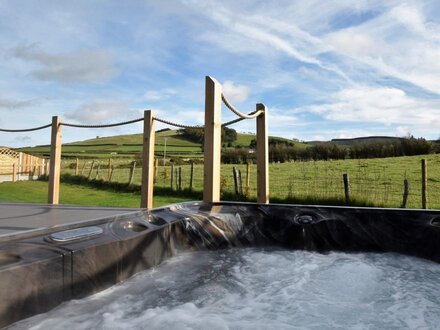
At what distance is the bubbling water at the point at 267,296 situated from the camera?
1.49 meters

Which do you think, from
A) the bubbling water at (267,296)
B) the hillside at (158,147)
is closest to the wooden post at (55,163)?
the bubbling water at (267,296)

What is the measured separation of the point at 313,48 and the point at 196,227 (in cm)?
405

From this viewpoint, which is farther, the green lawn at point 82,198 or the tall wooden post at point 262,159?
the green lawn at point 82,198

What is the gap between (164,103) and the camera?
7105mm

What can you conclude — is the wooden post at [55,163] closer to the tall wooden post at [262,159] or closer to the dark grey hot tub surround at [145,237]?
the dark grey hot tub surround at [145,237]

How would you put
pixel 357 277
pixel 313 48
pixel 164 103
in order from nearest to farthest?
pixel 357 277 < pixel 313 48 < pixel 164 103

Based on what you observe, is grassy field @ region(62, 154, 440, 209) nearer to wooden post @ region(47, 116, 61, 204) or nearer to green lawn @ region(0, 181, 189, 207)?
green lawn @ region(0, 181, 189, 207)

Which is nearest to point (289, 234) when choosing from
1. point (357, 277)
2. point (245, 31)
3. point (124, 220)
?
point (357, 277)

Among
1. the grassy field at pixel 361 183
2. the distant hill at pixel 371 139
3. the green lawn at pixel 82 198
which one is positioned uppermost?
the distant hill at pixel 371 139

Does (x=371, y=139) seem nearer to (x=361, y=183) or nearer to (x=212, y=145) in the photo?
(x=361, y=183)

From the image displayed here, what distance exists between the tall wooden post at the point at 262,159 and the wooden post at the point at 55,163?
232 centimetres

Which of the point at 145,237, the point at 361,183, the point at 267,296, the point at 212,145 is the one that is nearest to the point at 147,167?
the point at 212,145

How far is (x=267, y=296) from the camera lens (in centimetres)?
185

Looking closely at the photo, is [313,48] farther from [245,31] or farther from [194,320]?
[194,320]
